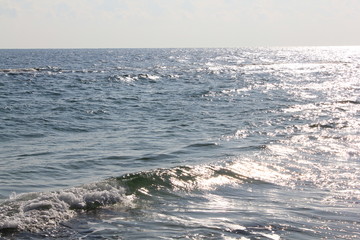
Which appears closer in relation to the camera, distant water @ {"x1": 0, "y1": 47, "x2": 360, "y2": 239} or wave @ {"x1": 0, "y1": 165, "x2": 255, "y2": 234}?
distant water @ {"x1": 0, "y1": 47, "x2": 360, "y2": 239}

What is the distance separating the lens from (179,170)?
496 inches

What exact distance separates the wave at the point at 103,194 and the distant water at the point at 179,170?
0.08 feet

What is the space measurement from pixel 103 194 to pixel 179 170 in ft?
9.81

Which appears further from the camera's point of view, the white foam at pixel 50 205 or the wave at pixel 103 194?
the wave at pixel 103 194

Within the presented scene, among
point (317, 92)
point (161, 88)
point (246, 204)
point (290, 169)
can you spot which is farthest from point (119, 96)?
point (246, 204)

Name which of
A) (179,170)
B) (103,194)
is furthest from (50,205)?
(179,170)

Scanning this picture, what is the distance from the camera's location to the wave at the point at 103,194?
8.55 m

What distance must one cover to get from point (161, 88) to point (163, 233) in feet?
108

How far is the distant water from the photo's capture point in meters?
8.41

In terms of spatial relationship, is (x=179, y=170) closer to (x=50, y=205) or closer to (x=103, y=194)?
(x=103, y=194)

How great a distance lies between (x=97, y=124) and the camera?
73.9 ft

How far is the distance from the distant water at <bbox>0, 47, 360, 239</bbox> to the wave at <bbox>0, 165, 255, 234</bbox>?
25 millimetres

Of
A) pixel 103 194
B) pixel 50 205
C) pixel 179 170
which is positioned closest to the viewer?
pixel 50 205

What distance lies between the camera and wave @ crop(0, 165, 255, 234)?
8.55 meters
